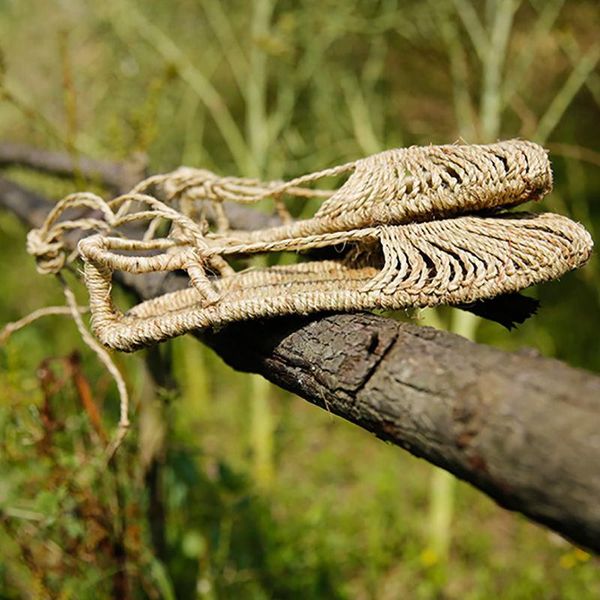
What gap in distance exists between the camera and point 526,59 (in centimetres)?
252

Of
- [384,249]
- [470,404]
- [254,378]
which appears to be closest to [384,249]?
[384,249]

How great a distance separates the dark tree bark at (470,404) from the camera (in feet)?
1.64

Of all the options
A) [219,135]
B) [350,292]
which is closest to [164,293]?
[350,292]

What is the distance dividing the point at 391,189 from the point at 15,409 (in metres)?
0.99

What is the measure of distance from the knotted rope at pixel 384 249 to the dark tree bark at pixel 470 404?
0.23 ft

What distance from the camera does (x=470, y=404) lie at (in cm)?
56

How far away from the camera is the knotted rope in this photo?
0.77m

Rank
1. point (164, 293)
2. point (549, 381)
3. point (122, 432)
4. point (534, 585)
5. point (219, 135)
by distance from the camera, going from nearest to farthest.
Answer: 1. point (549, 381)
2. point (164, 293)
3. point (122, 432)
4. point (534, 585)
5. point (219, 135)

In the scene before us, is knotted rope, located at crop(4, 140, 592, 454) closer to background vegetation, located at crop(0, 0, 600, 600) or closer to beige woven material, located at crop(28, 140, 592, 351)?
beige woven material, located at crop(28, 140, 592, 351)

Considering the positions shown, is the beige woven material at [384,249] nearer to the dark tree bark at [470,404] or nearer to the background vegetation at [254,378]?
the dark tree bark at [470,404]

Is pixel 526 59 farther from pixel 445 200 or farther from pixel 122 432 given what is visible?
pixel 122 432

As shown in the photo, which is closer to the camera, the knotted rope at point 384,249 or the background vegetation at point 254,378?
the knotted rope at point 384,249

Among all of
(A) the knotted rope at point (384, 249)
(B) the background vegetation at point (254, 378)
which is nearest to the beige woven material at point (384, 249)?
(A) the knotted rope at point (384, 249)

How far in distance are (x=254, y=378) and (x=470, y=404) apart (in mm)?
2415
